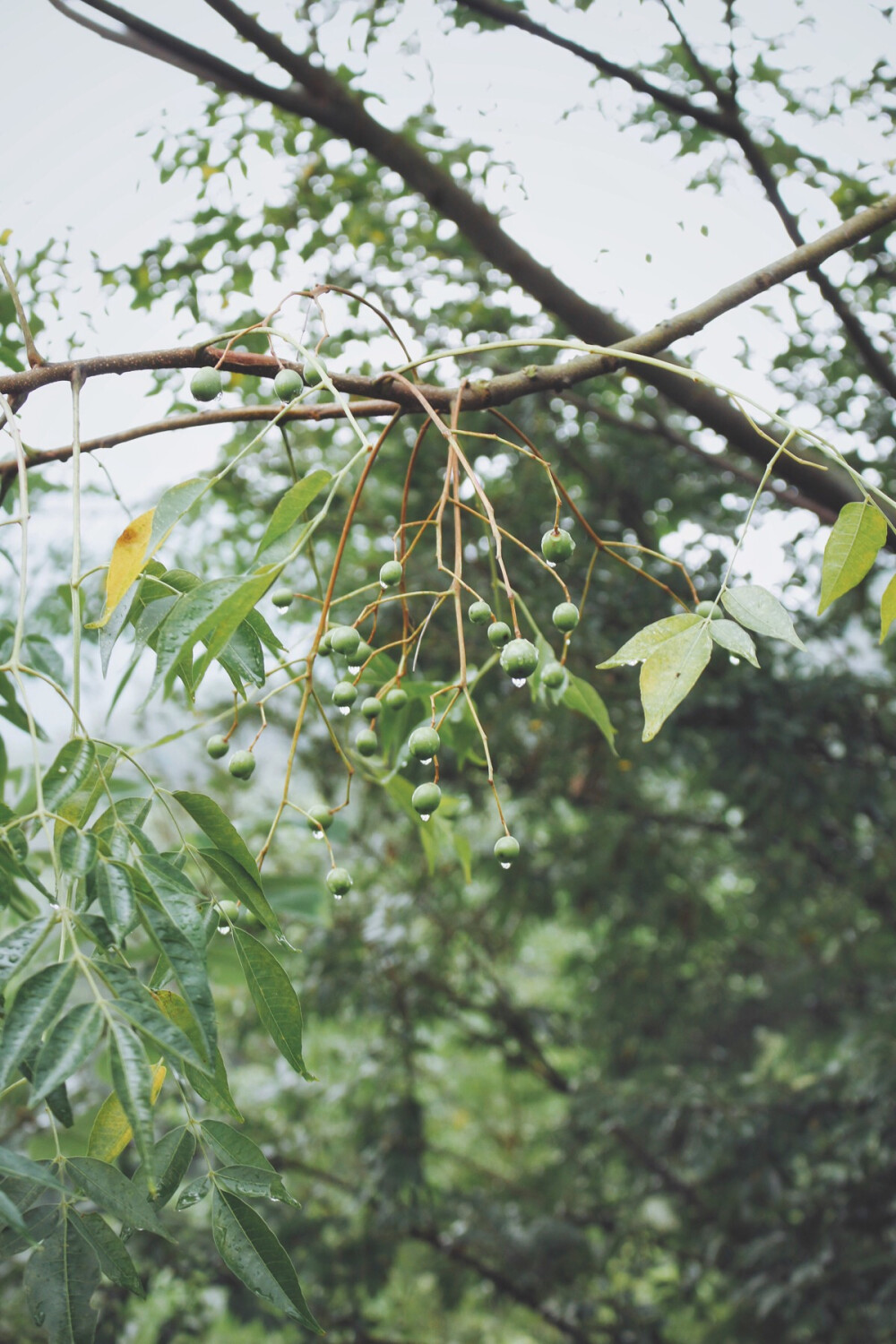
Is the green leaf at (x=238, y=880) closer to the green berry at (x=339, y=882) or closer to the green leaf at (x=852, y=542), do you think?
the green berry at (x=339, y=882)

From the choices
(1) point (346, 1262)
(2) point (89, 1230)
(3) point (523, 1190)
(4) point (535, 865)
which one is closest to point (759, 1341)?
(3) point (523, 1190)

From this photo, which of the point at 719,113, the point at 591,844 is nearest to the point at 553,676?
the point at 719,113

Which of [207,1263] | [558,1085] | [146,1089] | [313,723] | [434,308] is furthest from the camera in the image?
[313,723]

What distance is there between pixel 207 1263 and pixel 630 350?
2.29 metres

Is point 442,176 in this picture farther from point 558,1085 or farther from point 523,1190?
point 523,1190

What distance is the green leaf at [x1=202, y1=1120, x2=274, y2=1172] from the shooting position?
0.66 m

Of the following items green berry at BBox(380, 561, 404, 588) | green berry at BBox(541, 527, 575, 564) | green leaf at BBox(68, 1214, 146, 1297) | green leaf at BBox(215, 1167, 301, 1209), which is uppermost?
green berry at BBox(541, 527, 575, 564)

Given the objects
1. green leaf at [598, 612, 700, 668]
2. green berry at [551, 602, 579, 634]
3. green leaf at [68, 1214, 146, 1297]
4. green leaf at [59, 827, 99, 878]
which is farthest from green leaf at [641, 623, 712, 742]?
green leaf at [68, 1214, 146, 1297]

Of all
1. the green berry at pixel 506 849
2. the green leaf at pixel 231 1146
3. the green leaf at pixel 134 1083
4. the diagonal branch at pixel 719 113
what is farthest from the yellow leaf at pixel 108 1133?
the diagonal branch at pixel 719 113

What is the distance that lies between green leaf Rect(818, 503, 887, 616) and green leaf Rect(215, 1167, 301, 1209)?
526mm

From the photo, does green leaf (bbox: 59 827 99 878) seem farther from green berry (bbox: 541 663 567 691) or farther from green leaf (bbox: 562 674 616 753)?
green leaf (bbox: 562 674 616 753)

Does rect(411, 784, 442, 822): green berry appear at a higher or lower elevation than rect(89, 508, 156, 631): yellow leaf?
lower

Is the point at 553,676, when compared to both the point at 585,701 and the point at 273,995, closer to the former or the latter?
the point at 585,701

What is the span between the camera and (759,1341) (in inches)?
95.3
